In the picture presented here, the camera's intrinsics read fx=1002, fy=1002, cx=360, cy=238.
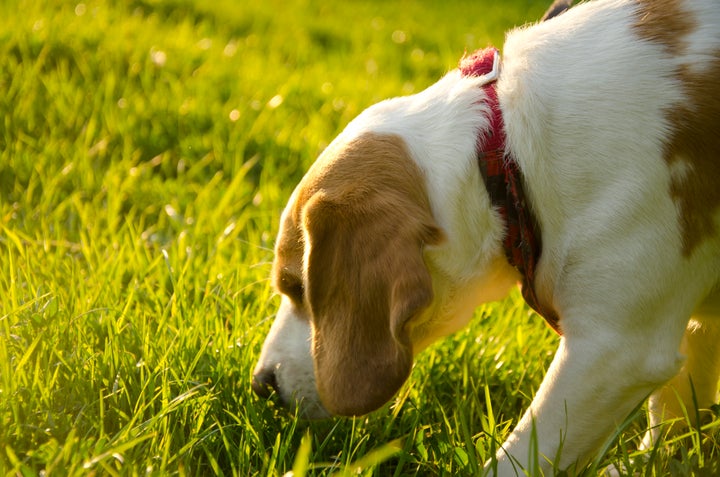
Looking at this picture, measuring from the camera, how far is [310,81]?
6.13 m

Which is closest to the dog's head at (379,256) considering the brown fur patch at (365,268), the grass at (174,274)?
the brown fur patch at (365,268)

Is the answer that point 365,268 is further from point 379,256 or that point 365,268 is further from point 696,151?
point 696,151

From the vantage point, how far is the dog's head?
7.75ft

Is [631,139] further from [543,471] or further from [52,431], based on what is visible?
[52,431]

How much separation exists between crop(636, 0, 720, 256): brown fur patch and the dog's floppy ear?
585 mm

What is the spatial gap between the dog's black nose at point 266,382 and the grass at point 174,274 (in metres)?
0.07

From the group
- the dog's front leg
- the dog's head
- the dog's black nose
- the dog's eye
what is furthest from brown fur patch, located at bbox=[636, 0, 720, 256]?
the dog's black nose

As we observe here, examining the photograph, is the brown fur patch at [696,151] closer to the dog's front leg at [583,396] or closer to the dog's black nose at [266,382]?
the dog's front leg at [583,396]

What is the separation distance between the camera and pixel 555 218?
2.45 metres

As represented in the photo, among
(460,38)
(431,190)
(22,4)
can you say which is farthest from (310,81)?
(431,190)

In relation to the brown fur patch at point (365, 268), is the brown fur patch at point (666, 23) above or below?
above

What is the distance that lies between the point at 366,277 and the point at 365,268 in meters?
0.02

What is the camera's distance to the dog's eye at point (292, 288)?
268cm

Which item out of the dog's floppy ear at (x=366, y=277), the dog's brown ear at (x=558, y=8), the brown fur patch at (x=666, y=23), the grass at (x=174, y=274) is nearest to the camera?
the dog's floppy ear at (x=366, y=277)
